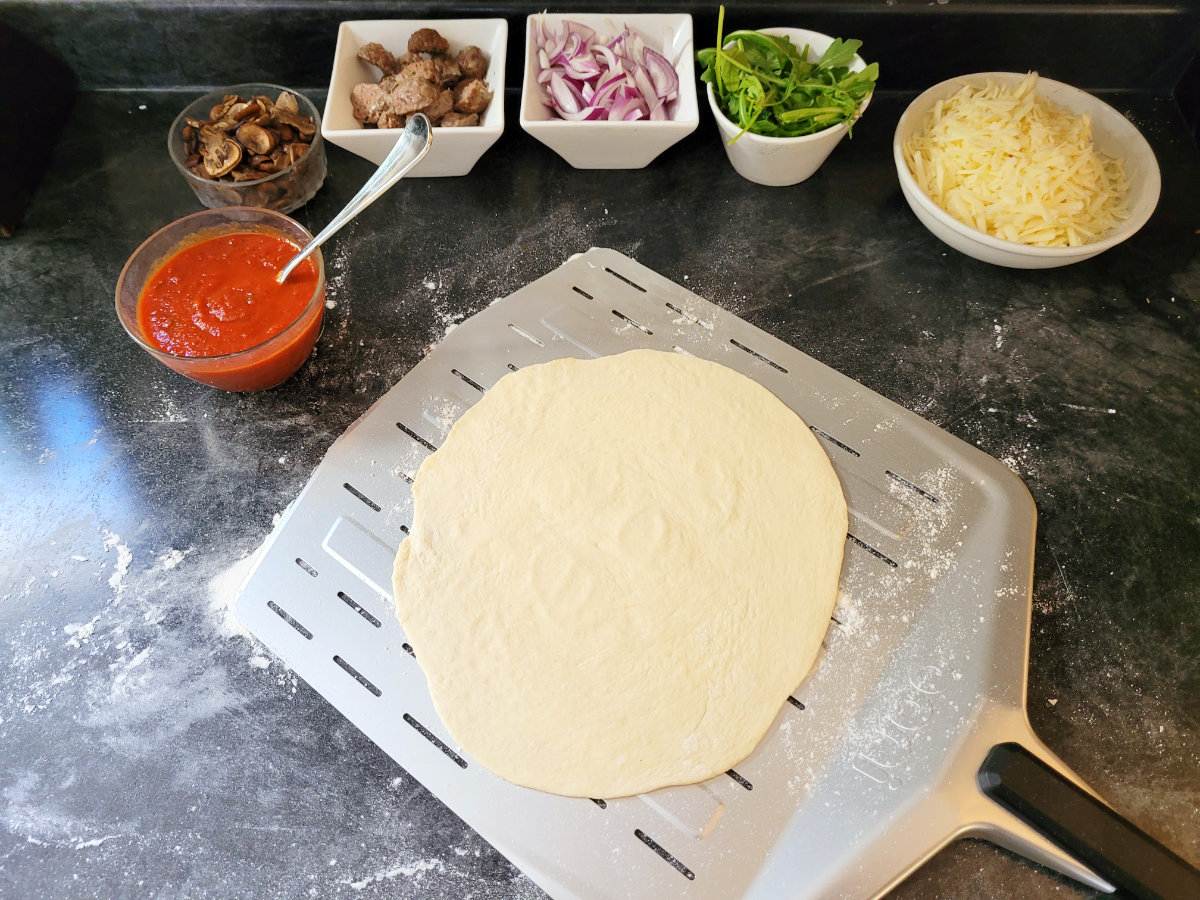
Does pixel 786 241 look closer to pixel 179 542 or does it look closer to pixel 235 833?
pixel 179 542

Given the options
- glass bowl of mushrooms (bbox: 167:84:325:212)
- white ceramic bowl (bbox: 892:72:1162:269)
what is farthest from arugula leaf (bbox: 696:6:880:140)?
glass bowl of mushrooms (bbox: 167:84:325:212)

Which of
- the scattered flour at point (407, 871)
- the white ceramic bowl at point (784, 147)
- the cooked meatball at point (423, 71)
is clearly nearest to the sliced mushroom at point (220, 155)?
the cooked meatball at point (423, 71)

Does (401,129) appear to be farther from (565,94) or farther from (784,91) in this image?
(784,91)

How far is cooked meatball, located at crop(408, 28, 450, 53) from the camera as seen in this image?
4.75ft

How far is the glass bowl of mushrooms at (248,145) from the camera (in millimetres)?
1389

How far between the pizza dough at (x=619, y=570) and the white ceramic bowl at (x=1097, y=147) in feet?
1.59

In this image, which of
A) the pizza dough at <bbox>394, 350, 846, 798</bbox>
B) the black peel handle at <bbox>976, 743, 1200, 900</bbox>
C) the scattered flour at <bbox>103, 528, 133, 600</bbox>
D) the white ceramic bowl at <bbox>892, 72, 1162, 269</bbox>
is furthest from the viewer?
the white ceramic bowl at <bbox>892, 72, 1162, 269</bbox>

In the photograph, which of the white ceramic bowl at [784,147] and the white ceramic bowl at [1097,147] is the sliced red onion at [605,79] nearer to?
the white ceramic bowl at [784,147]

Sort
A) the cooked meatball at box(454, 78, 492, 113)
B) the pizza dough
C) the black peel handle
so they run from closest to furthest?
the black peel handle < the pizza dough < the cooked meatball at box(454, 78, 492, 113)

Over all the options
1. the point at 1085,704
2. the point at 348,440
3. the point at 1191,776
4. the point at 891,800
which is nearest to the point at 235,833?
the point at 348,440

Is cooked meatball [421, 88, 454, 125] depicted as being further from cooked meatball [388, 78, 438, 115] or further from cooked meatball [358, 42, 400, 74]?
cooked meatball [358, 42, 400, 74]

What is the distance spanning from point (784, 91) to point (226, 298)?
1.03 m

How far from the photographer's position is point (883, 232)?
1.50 m

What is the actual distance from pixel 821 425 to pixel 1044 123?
0.70m
